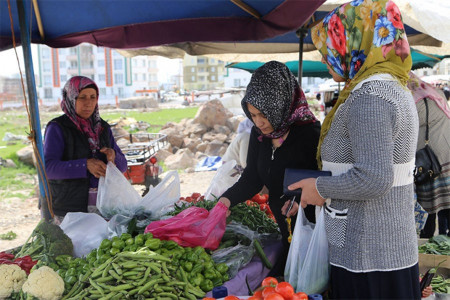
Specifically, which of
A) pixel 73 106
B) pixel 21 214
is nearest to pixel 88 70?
pixel 21 214

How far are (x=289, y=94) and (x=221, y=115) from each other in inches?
557

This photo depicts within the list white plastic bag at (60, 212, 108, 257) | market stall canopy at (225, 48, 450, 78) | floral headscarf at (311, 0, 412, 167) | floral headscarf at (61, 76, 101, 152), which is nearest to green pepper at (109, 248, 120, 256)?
white plastic bag at (60, 212, 108, 257)

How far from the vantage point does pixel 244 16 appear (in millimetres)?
3564

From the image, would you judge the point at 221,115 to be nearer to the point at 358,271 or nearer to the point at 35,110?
the point at 35,110

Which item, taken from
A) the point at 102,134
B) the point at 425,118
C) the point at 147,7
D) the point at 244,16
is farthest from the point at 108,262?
the point at 425,118

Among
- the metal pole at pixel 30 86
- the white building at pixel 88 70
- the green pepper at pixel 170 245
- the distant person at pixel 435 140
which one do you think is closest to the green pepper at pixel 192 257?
the green pepper at pixel 170 245

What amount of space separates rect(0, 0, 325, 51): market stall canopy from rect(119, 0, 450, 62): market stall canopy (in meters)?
0.33

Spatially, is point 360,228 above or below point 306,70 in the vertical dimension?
below

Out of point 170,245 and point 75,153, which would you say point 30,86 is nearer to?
point 75,153

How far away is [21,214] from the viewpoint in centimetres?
758

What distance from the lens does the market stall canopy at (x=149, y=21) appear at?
3111 mm

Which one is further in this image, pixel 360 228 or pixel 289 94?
pixel 289 94

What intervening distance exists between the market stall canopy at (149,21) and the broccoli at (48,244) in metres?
1.58

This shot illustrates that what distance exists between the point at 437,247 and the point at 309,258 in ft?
6.74
